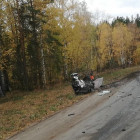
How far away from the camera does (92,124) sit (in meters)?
8.11

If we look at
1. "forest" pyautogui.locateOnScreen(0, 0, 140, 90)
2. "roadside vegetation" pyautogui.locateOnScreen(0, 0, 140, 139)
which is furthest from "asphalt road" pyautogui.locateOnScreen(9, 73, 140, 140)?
"forest" pyautogui.locateOnScreen(0, 0, 140, 90)

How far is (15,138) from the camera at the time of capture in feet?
26.0

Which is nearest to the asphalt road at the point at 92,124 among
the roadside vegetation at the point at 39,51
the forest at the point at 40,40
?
the roadside vegetation at the point at 39,51

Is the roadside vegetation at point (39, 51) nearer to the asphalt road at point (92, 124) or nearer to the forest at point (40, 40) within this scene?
the forest at point (40, 40)

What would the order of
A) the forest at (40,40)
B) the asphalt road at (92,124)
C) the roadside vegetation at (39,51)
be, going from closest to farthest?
the asphalt road at (92,124)
the roadside vegetation at (39,51)
the forest at (40,40)

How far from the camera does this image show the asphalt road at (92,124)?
6.84 metres

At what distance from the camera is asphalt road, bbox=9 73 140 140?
22.5 ft

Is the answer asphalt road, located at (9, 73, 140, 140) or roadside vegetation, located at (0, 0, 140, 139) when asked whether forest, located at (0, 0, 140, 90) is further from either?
asphalt road, located at (9, 73, 140, 140)

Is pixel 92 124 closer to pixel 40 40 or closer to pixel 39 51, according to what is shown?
pixel 40 40

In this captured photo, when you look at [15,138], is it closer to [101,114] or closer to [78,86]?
[101,114]

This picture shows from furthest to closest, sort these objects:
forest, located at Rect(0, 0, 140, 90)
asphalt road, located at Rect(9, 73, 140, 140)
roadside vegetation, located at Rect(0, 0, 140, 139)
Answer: forest, located at Rect(0, 0, 140, 90) → roadside vegetation, located at Rect(0, 0, 140, 139) → asphalt road, located at Rect(9, 73, 140, 140)

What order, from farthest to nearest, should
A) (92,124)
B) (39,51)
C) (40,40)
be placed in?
(39,51) < (40,40) < (92,124)

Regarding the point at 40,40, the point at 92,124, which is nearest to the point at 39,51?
the point at 40,40

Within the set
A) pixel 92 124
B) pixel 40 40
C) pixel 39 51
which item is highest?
pixel 40 40
